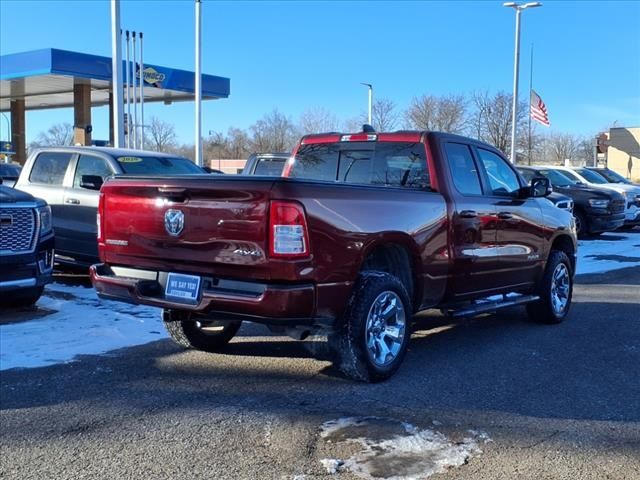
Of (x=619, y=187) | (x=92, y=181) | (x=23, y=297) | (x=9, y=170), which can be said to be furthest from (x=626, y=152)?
(x=23, y=297)

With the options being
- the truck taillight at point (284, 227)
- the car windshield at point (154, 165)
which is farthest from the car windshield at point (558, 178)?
the truck taillight at point (284, 227)

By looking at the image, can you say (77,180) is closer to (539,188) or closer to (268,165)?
(268,165)

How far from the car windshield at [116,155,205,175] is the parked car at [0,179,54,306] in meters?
2.05

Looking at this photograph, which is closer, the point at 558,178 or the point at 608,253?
the point at 608,253

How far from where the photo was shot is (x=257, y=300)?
455 cm

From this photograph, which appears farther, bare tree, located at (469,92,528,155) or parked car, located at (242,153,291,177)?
bare tree, located at (469,92,528,155)

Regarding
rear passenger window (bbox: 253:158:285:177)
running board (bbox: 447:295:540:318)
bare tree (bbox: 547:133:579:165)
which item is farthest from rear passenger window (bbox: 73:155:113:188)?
bare tree (bbox: 547:133:579:165)

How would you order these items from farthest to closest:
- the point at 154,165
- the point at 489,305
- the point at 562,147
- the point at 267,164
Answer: the point at 562,147 → the point at 267,164 → the point at 154,165 → the point at 489,305

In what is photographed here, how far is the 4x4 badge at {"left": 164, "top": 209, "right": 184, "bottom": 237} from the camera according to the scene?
495cm

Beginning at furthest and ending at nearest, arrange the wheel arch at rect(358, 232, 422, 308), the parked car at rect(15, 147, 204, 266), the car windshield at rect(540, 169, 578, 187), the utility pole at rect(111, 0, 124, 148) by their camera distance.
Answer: the car windshield at rect(540, 169, 578, 187), the utility pole at rect(111, 0, 124, 148), the parked car at rect(15, 147, 204, 266), the wheel arch at rect(358, 232, 422, 308)

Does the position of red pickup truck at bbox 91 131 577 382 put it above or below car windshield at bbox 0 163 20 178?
below

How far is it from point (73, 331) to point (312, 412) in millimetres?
3187

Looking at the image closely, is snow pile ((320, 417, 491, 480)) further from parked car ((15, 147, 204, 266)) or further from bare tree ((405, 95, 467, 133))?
bare tree ((405, 95, 467, 133))

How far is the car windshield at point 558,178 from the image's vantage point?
61.9ft
